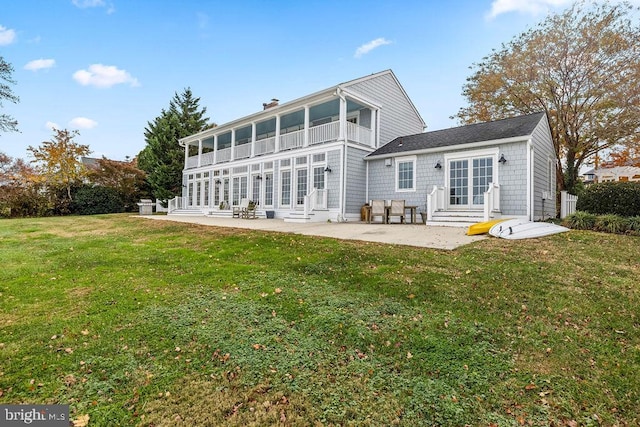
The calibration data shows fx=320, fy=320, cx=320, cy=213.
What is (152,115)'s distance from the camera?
28.0 metres

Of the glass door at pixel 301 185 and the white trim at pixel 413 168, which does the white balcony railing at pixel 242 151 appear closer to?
the glass door at pixel 301 185

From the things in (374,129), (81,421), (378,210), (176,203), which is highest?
(374,129)

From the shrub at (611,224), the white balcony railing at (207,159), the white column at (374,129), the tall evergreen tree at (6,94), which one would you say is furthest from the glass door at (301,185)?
the tall evergreen tree at (6,94)

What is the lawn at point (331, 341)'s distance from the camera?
2.11 metres

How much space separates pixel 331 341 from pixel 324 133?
12247 mm

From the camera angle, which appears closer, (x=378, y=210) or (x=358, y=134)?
(x=378, y=210)

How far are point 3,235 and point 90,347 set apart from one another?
9.94 meters

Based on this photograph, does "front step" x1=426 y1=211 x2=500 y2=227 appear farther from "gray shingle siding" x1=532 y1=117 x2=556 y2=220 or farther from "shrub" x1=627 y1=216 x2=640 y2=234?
"shrub" x1=627 y1=216 x2=640 y2=234

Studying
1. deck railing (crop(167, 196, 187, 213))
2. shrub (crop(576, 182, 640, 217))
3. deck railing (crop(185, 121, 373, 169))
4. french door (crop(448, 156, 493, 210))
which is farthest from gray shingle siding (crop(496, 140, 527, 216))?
deck railing (crop(167, 196, 187, 213))

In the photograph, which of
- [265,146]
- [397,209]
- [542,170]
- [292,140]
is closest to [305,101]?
[292,140]

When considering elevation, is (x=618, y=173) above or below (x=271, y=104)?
below

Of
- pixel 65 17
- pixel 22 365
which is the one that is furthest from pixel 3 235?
pixel 22 365

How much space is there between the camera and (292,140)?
51.6 feet

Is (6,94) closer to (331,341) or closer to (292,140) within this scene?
(292,140)
